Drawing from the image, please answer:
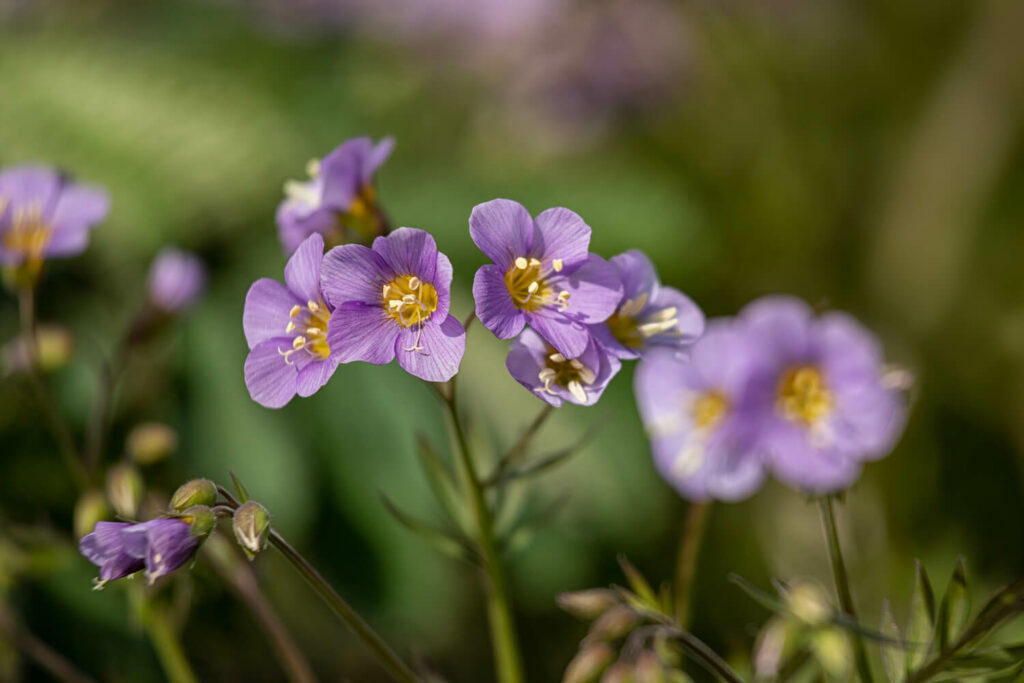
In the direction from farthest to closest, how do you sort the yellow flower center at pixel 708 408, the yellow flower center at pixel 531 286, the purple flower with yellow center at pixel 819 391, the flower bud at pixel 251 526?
1. the yellow flower center at pixel 708 408
2. the purple flower with yellow center at pixel 819 391
3. the yellow flower center at pixel 531 286
4. the flower bud at pixel 251 526

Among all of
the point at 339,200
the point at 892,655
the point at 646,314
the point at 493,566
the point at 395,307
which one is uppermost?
the point at 339,200

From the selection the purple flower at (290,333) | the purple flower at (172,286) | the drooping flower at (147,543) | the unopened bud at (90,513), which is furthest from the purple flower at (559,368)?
the purple flower at (172,286)

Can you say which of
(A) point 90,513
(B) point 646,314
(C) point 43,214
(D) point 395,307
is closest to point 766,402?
(B) point 646,314

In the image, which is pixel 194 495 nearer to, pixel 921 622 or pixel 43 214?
pixel 43 214

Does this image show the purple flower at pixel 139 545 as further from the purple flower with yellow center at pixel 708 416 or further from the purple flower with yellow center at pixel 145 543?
the purple flower with yellow center at pixel 708 416

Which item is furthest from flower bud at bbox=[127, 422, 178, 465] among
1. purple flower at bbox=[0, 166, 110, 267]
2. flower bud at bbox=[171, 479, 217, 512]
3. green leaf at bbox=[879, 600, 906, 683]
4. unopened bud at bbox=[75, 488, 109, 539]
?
green leaf at bbox=[879, 600, 906, 683]

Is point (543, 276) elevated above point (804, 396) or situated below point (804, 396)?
above

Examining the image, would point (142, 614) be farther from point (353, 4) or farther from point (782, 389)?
point (353, 4)
